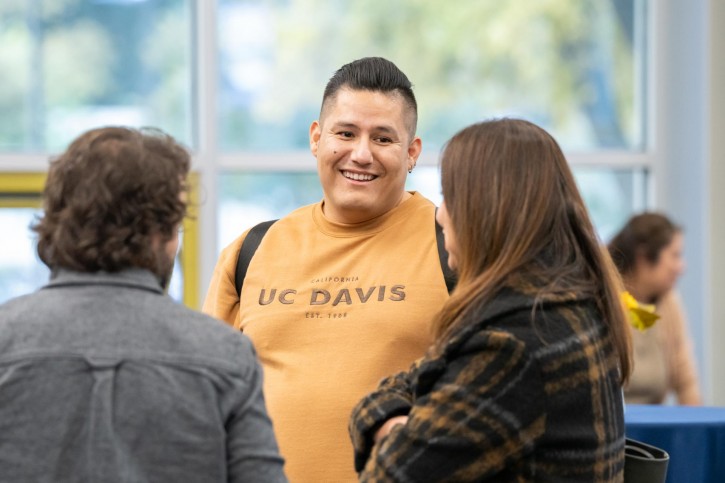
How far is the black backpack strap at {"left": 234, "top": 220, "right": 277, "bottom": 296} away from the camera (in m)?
2.35

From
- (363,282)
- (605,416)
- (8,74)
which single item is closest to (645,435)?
(363,282)

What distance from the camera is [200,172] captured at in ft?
16.7

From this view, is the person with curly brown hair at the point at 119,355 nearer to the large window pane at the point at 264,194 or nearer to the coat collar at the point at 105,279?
the coat collar at the point at 105,279

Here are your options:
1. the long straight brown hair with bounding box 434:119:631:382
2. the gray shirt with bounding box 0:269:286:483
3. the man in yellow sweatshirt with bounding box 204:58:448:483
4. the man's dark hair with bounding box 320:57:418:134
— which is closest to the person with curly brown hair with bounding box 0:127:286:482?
the gray shirt with bounding box 0:269:286:483

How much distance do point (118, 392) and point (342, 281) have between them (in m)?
0.84

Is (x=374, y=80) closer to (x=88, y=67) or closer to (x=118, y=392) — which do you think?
(x=118, y=392)

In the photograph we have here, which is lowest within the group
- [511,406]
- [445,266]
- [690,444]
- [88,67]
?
[690,444]

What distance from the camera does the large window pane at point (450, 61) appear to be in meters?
5.18

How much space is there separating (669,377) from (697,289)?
1.06 m

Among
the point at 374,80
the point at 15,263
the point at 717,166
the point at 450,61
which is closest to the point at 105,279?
the point at 374,80

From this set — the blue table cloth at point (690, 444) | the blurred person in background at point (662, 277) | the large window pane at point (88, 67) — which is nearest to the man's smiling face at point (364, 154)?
the blue table cloth at point (690, 444)

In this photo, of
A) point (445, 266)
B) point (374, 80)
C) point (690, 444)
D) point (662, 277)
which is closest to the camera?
point (445, 266)

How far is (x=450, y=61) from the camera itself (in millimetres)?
5367

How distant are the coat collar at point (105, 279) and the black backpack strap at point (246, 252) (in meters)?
0.81
